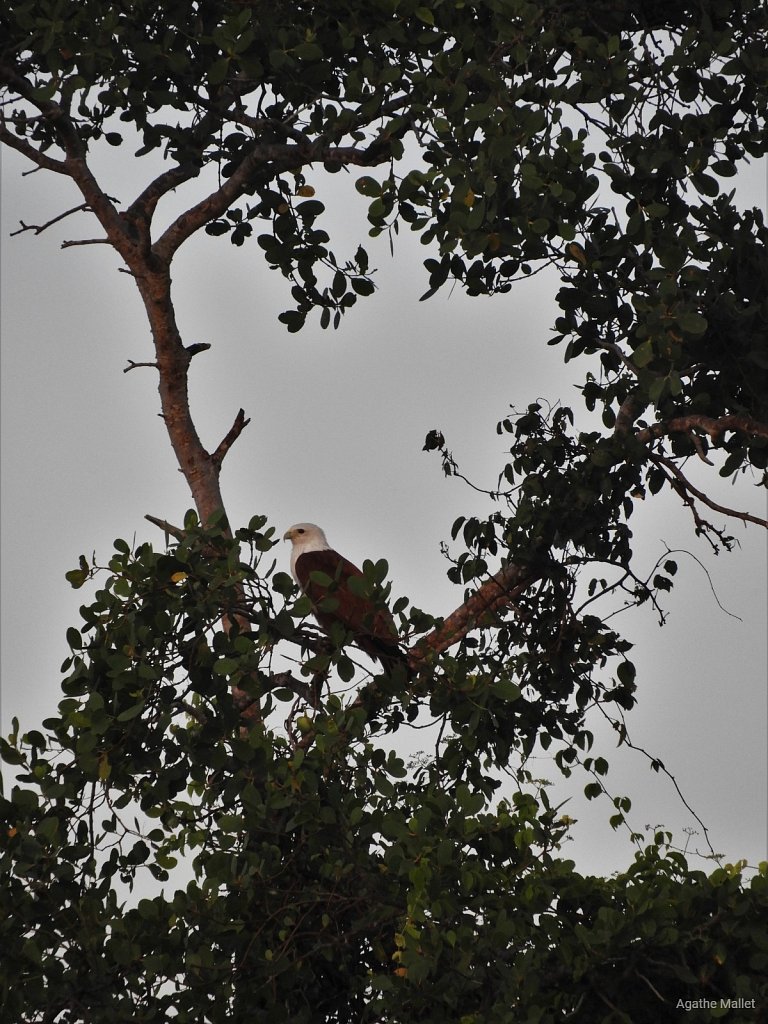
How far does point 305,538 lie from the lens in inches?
293

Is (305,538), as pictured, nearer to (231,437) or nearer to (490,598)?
(231,437)

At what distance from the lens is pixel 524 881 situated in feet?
12.6

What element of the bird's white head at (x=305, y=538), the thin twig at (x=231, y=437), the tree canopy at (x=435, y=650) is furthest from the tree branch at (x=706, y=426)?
the bird's white head at (x=305, y=538)

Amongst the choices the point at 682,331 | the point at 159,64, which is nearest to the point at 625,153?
the point at 682,331

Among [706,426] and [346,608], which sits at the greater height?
[346,608]

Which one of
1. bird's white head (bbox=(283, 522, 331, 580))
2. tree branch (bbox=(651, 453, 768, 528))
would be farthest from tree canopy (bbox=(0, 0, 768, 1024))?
bird's white head (bbox=(283, 522, 331, 580))

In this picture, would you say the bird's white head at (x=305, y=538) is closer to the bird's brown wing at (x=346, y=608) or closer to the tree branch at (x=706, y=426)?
the bird's brown wing at (x=346, y=608)

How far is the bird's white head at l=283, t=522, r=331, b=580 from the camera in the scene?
24.3 feet

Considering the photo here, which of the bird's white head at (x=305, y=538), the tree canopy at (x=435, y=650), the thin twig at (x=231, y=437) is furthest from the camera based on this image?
the bird's white head at (x=305, y=538)

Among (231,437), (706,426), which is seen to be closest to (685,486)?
(706,426)

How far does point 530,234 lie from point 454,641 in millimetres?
1714

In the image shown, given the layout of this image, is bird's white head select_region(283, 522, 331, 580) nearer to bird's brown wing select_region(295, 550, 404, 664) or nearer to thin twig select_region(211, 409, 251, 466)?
bird's brown wing select_region(295, 550, 404, 664)

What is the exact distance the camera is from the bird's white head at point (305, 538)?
7.41 metres

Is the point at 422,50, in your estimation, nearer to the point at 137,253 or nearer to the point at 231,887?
the point at 137,253
